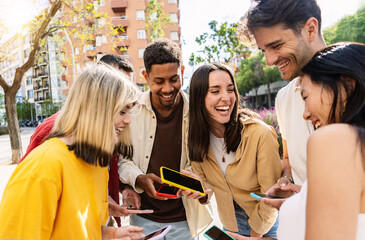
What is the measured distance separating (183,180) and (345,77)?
1486 millimetres

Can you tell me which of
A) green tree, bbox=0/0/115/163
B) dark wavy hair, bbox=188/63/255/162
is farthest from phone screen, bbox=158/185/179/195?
green tree, bbox=0/0/115/163

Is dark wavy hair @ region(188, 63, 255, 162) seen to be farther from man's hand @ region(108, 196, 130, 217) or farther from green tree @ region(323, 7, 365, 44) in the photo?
green tree @ region(323, 7, 365, 44)

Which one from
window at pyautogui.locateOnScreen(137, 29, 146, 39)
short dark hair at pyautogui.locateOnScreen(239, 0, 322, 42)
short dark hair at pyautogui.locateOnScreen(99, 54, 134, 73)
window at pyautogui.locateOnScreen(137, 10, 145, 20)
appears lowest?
short dark hair at pyautogui.locateOnScreen(99, 54, 134, 73)

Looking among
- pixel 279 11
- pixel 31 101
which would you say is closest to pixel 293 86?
pixel 279 11

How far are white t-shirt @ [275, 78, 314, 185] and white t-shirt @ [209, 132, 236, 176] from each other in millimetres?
538

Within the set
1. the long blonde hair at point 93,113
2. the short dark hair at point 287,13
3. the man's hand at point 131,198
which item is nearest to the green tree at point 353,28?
the short dark hair at point 287,13

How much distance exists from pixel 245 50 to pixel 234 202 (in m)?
11.9

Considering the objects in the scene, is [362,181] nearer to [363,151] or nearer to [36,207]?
[363,151]

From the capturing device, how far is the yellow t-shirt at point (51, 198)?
1.24 metres

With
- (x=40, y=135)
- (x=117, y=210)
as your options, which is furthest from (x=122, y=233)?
(x=40, y=135)

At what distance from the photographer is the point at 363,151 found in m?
0.96

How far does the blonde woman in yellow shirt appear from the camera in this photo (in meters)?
1.25

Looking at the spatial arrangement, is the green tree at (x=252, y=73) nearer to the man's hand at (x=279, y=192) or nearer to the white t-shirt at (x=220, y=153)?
the white t-shirt at (x=220, y=153)

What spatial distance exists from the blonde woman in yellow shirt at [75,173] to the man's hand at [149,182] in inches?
23.7
